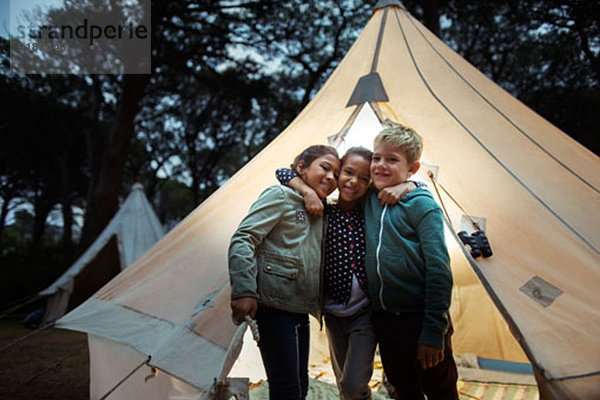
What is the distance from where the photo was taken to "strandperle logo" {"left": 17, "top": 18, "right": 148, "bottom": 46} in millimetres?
5402

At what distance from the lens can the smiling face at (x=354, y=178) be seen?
66.4 inches

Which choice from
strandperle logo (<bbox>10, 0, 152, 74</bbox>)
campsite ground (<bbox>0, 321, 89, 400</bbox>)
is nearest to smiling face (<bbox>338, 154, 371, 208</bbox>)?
campsite ground (<bbox>0, 321, 89, 400</bbox>)

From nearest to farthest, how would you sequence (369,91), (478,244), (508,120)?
(478,244)
(508,120)
(369,91)

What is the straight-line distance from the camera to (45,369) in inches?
138

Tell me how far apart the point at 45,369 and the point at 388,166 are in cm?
359

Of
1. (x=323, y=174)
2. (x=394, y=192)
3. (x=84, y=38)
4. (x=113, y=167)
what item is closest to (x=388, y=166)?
(x=394, y=192)

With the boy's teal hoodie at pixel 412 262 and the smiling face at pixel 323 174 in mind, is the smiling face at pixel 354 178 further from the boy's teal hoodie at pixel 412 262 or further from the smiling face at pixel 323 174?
the boy's teal hoodie at pixel 412 262

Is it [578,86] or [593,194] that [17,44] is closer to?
[593,194]

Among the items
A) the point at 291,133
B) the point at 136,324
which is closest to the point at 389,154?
the point at 291,133

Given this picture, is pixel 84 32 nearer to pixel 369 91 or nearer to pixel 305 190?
pixel 369 91

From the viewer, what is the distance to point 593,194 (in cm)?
206

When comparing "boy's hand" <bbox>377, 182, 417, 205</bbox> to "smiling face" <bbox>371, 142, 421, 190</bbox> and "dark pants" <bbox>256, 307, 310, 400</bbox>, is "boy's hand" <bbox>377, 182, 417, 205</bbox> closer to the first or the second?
"smiling face" <bbox>371, 142, 421, 190</bbox>

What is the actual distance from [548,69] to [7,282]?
502 inches

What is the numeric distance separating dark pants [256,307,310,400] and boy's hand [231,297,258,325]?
5.2 inches
